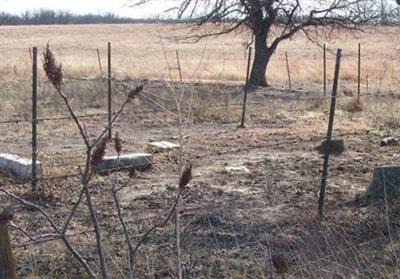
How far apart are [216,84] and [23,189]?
1465 cm

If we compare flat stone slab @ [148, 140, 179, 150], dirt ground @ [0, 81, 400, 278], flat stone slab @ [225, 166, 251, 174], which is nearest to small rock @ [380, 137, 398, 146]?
dirt ground @ [0, 81, 400, 278]

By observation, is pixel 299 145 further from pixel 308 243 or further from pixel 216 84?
pixel 216 84

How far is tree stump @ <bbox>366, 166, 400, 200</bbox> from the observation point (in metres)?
6.91

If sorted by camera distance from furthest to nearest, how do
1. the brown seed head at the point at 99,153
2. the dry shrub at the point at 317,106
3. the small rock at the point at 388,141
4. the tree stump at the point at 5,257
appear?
the dry shrub at the point at 317,106, the small rock at the point at 388,141, the tree stump at the point at 5,257, the brown seed head at the point at 99,153

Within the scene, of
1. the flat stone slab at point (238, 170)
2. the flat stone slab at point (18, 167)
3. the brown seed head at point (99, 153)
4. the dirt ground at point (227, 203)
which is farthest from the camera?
the flat stone slab at point (238, 170)

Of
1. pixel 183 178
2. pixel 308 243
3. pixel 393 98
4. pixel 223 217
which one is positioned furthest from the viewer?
pixel 393 98

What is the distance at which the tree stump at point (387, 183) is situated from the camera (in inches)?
272

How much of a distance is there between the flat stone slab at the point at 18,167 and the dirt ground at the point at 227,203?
0.25 m

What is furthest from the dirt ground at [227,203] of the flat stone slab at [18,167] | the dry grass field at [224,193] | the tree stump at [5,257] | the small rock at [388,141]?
the tree stump at [5,257]

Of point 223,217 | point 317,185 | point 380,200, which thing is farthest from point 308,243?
point 317,185

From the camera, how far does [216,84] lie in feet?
70.4

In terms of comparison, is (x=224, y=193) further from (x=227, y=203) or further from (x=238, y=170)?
(x=238, y=170)

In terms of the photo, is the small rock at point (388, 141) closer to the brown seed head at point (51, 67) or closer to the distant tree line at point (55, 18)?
the brown seed head at point (51, 67)

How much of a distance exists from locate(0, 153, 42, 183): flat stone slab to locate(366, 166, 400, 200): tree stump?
3640 millimetres
